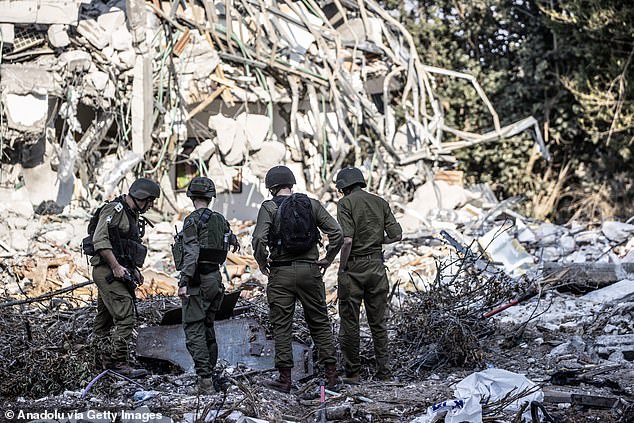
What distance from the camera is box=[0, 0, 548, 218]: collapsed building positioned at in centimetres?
1159

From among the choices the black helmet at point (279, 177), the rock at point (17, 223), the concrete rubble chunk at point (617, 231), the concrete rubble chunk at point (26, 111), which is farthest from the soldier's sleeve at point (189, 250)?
the concrete rubble chunk at point (617, 231)

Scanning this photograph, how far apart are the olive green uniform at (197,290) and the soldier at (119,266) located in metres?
0.51

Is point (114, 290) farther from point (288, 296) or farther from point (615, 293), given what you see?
point (615, 293)

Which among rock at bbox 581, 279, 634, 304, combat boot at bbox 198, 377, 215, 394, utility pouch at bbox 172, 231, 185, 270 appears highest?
utility pouch at bbox 172, 231, 185, 270

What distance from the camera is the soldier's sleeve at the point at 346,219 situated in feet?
19.4

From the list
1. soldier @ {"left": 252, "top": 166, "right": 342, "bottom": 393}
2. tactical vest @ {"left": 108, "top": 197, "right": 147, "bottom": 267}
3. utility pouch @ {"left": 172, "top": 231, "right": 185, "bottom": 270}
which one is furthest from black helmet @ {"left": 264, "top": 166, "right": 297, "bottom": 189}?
tactical vest @ {"left": 108, "top": 197, "right": 147, "bottom": 267}

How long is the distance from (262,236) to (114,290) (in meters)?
1.21

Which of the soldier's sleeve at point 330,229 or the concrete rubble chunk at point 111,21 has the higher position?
the concrete rubble chunk at point 111,21

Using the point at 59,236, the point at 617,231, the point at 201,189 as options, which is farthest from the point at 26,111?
the point at 617,231

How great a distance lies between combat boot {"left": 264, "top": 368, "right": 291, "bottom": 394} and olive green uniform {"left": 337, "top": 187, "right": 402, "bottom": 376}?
23.6 inches

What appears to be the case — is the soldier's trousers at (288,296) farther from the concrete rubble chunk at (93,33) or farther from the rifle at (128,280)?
the concrete rubble chunk at (93,33)

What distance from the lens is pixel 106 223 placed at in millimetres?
5637

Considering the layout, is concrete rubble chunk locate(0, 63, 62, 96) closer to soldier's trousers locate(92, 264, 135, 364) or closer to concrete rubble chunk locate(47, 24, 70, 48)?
concrete rubble chunk locate(47, 24, 70, 48)

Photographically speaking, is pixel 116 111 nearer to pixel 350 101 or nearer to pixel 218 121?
pixel 218 121
